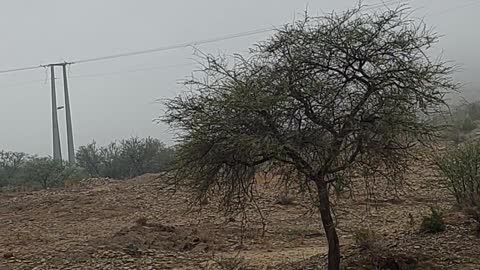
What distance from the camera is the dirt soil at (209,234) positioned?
1460 cm

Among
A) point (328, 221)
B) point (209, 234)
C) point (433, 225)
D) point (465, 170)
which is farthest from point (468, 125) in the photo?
point (328, 221)

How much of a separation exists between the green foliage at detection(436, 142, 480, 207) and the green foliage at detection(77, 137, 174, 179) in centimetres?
2799

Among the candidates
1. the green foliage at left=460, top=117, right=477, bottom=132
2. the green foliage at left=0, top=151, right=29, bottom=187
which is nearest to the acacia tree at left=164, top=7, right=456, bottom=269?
the green foliage at left=460, top=117, right=477, bottom=132

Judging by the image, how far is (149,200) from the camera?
29141 millimetres

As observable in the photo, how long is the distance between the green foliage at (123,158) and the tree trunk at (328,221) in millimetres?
31474

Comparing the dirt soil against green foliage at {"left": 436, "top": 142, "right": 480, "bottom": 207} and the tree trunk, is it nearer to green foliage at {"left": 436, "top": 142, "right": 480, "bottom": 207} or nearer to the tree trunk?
green foliage at {"left": 436, "top": 142, "right": 480, "bottom": 207}

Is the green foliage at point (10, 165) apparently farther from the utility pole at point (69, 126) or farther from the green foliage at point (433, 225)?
the green foliage at point (433, 225)

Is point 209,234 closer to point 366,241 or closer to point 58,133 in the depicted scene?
point 366,241

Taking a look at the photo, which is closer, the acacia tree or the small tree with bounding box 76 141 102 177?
the acacia tree

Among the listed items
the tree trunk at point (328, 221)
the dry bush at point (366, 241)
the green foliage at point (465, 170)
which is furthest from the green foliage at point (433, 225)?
the tree trunk at point (328, 221)

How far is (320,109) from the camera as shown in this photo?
467 inches

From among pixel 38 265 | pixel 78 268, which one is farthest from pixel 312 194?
pixel 38 265

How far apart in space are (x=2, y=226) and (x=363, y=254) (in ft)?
48.2

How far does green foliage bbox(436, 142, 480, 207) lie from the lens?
16562 millimetres
